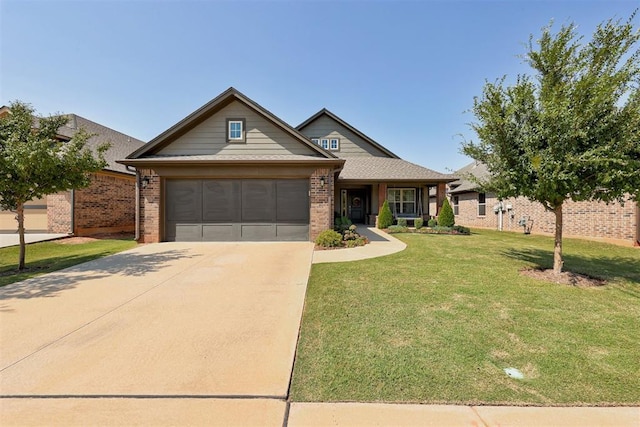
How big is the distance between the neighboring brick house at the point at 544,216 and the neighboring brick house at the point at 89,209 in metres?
17.1

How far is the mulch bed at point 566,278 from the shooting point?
568 centimetres

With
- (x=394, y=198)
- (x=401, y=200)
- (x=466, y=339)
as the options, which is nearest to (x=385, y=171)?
(x=394, y=198)

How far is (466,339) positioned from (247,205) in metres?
9.20

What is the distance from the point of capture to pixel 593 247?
33.9 ft

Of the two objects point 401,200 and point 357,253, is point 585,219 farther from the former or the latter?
point 357,253

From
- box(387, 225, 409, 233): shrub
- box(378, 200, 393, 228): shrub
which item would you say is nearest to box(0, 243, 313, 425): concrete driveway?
box(387, 225, 409, 233): shrub

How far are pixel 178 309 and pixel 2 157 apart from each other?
655 centimetres

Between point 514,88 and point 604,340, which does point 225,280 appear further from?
point 514,88

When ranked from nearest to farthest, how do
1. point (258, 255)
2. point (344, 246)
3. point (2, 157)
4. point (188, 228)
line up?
point (2, 157), point (258, 255), point (344, 246), point (188, 228)

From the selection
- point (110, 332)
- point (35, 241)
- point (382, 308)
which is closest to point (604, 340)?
point (382, 308)

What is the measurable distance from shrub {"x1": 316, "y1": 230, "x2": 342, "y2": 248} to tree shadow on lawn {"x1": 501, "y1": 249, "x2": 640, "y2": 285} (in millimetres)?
5424

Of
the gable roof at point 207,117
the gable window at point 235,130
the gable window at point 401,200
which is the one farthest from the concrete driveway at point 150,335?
the gable window at point 401,200

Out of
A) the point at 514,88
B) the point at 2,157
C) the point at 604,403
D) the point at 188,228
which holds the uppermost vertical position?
the point at 514,88

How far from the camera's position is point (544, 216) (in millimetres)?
14484
